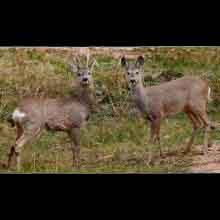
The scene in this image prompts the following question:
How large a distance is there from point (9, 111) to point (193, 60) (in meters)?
2.29

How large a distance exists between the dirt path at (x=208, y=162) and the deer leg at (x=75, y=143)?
1.38 metres

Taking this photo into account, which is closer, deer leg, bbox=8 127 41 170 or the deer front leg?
deer leg, bbox=8 127 41 170

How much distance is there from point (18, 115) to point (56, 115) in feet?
1.49

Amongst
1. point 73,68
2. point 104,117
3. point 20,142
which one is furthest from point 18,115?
point 104,117

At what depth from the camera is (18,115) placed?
18.6m

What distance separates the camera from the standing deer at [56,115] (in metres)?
18.6

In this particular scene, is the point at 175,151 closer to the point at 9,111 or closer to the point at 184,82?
the point at 184,82

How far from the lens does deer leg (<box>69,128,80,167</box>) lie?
18.7 m

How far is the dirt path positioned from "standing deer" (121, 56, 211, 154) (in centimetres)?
8

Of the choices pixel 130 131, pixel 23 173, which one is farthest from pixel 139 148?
pixel 23 173

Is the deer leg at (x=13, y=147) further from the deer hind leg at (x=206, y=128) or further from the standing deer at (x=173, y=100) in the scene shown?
the deer hind leg at (x=206, y=128)

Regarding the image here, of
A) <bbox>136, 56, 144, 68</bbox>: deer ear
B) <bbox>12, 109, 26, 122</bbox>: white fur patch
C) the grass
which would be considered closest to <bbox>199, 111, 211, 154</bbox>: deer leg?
the grass

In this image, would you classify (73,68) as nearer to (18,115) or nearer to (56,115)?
(56,115)

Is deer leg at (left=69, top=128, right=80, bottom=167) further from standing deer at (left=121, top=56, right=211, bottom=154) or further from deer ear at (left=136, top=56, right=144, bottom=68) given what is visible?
deer ear at (left=136, top=56, right=144, bottom=68)
